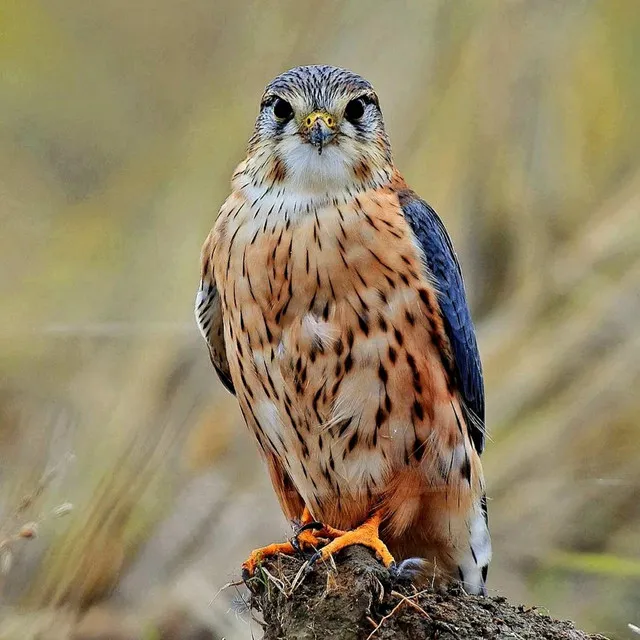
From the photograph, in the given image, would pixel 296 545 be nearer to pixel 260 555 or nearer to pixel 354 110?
pixel 260 555

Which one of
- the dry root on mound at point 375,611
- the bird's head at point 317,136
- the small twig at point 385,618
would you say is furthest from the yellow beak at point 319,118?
the small twig at point 385,618

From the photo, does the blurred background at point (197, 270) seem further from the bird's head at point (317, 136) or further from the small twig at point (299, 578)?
the bird's head at point (317, 136)

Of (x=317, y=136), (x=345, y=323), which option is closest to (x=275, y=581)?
(x=345, y=323)

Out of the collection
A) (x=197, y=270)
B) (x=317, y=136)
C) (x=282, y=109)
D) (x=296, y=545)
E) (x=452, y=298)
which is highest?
(x=197, y=270)

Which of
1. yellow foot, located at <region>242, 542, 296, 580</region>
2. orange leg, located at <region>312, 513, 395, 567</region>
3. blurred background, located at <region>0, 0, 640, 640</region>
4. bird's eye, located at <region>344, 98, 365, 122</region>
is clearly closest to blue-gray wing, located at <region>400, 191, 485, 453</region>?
bird's eye, located at <region>344, 98, 365, 122</region>

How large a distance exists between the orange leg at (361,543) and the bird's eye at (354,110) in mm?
1300

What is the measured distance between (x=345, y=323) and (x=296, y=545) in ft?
2.26

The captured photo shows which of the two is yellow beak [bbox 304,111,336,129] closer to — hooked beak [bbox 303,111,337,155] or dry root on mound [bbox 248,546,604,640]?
hooked beak [bbox 303,111,337,155]

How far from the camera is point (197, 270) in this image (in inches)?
206


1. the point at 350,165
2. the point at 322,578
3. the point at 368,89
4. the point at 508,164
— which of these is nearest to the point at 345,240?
the point at 350,165

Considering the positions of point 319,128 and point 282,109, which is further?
point 282,109

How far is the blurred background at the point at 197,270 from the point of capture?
178 inches

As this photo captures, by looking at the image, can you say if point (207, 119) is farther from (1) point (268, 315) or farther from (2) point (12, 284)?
(1) point (268, 315)

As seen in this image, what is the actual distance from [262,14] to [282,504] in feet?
9.78
